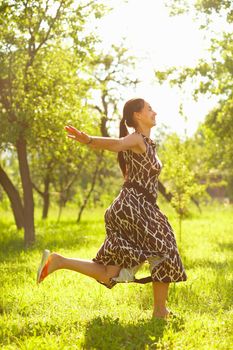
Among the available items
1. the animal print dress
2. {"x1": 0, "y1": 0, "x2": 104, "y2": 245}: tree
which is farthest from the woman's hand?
{"x1": 0, "y1": 0, "x2": 104, "y2": 245}: tree

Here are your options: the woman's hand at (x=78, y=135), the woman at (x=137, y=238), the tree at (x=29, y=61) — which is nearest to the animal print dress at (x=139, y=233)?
the woman at (x=137, y=238)

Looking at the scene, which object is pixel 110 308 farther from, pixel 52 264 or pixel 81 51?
pixel 81 51

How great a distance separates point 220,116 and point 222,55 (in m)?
2.94

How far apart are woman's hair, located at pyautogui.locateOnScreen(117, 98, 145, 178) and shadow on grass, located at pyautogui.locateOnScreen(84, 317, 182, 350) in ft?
5.16

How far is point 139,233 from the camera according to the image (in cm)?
624

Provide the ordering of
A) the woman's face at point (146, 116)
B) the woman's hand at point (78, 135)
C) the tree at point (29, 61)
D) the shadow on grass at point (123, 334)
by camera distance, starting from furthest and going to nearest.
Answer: the tree at point (29, 61) → the woman's face at point (146, 116) → the woman's hand at point (78, 135) → the shadow on grass at point (123, 334)

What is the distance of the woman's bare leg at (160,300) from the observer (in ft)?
20.4

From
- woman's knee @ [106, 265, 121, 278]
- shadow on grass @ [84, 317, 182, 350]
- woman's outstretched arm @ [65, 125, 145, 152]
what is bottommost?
shadow on grass @ [84, 317, 182, 350]

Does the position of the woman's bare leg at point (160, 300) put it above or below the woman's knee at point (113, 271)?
below

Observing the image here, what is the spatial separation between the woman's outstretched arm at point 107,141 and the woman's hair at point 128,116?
0.31 metres

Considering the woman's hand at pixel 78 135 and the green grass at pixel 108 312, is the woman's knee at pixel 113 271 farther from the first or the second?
the woman's hand at pixel 78 135

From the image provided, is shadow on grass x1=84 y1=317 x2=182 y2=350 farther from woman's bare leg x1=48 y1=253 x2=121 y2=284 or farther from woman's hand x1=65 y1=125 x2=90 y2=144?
woman's hand x1=65 y1=125 x2=90 y2=144

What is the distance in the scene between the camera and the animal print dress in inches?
244

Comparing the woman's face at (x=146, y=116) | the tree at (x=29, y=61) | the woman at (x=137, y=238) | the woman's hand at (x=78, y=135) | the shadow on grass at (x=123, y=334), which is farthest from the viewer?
the tree at (x=29, y=61)
